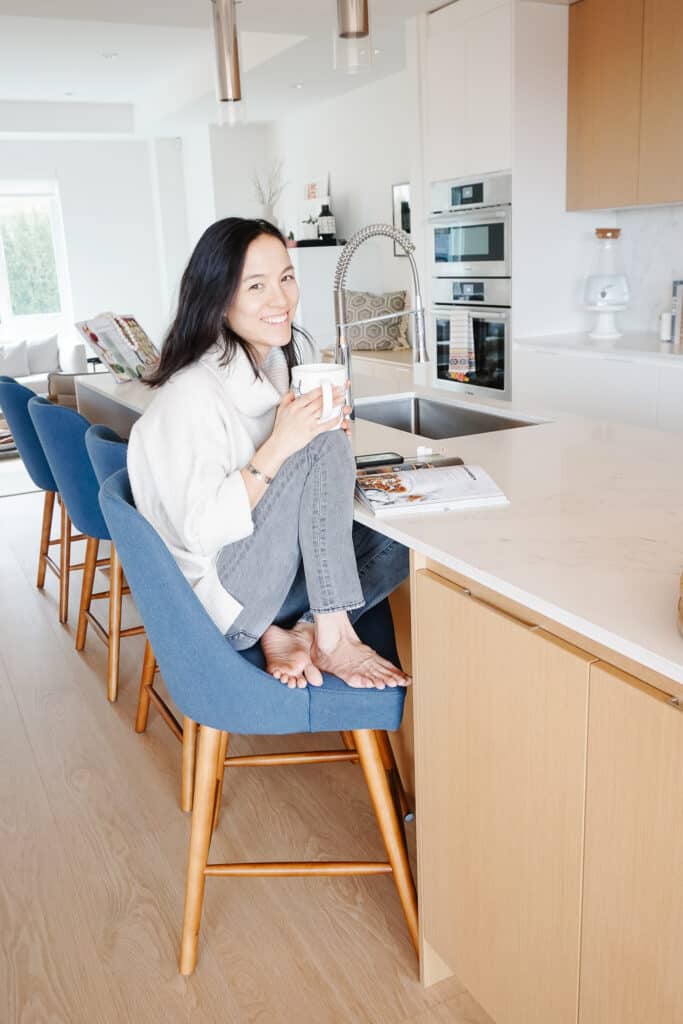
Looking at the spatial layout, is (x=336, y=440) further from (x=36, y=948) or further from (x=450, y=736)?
(x=36, y=948)

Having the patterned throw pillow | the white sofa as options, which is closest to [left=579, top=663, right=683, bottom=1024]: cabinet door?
the patterned throw pillow

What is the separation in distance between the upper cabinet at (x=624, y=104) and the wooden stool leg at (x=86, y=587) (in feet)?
9.24

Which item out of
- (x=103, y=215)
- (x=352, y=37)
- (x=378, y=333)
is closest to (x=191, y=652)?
(x=352, y=37)

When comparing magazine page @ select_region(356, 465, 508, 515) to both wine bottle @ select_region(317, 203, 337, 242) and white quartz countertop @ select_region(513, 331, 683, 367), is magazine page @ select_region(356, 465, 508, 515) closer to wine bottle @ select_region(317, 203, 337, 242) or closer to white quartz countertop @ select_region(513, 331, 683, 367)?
white quartz countertop @ select_region(513, 331, 683, 367)

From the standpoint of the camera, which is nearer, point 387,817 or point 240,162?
point 387,817

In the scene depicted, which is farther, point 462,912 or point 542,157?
point 542,157

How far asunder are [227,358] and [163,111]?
720cm

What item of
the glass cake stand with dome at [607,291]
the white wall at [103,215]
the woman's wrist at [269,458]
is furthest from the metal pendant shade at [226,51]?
the white wall at [103,215]

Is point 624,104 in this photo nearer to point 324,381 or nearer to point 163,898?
point 324,381

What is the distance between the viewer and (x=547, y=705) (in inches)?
45.0

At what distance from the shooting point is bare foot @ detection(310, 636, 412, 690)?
1522mm

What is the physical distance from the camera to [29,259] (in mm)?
9727

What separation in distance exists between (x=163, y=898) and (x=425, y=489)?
1052 millimetres

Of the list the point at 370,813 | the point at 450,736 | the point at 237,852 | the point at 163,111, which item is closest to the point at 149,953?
the point at 237,852
